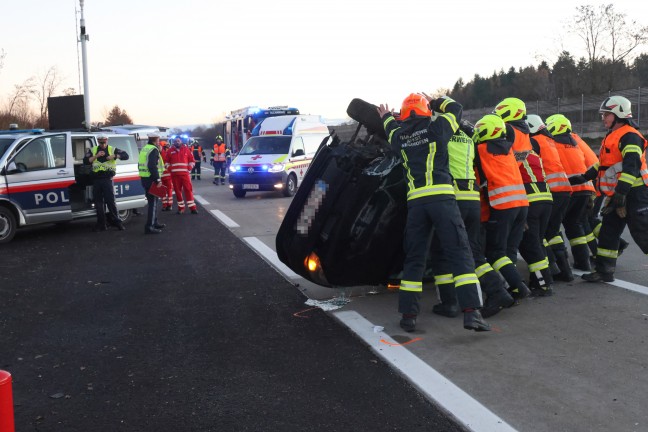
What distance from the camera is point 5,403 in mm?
2508

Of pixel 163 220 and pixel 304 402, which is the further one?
pixel 163 220

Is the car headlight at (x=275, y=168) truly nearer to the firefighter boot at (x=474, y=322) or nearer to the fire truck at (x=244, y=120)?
the fire truck at (x=244, y=120)

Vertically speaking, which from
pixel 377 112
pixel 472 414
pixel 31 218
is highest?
pixel 377 112

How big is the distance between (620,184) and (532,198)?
37.7 inches

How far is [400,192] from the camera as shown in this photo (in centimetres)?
570

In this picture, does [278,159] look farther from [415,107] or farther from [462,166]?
[415,107]

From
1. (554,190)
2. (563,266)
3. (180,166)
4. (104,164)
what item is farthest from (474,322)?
(180,166)

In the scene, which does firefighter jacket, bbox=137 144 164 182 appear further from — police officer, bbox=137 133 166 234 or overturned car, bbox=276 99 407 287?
overturned car, bbox=276 99 407 287

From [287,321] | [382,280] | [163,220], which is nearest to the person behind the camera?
A: [287,321]

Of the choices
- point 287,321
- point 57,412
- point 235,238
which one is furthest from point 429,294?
point 235,238

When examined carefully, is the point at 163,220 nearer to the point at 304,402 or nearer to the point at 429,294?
the point at 429,294

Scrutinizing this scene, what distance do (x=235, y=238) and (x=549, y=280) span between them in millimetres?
5699

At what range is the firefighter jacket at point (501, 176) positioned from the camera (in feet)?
19.0

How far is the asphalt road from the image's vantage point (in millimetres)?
3643
